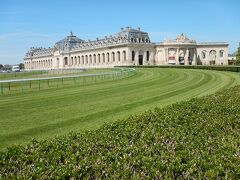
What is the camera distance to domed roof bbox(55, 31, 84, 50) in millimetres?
133750

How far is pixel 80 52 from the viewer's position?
12544cm

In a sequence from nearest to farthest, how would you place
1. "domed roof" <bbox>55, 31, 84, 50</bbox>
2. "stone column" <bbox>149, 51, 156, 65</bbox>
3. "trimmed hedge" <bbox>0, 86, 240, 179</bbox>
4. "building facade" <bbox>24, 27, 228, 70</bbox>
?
1. "trimmed hedge" <bbox>0, 86, 240, 179</bbox>
2. "building facade" <bbox>24, 27, 228, 70</bbox>
3. "stone column" <bbox>149, 51, 156, 65</bbox>
4. "domed roof" <bbox>55, 31, 84, 50</bbox>

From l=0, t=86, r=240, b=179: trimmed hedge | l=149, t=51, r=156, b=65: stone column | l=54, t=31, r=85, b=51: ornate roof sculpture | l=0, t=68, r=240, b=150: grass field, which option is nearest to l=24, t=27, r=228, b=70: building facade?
l=149, t=51, r=156, b=65: stone column

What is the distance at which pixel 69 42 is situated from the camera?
13362cm

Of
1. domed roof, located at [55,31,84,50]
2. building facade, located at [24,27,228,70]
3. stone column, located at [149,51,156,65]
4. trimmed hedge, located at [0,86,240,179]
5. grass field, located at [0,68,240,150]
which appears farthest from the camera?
domed roof, located at [55,31,84,50]

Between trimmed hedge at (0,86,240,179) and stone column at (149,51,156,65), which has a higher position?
stone column at (149,51,156,65)

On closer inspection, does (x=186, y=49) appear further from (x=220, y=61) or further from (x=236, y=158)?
(x=236, y=158)

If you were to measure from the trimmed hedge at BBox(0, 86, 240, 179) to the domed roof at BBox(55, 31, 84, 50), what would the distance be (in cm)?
12729

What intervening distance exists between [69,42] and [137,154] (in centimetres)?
13036

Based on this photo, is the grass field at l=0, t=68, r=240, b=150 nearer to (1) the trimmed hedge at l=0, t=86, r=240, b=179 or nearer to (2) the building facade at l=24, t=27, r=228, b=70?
(1) the trimmed hedge at l=0, t=86, r=240, b=179

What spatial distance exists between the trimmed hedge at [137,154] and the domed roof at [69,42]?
418 ft

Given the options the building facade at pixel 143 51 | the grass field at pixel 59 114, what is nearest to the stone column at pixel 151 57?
the building facade at pixel 143 51

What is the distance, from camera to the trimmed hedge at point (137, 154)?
5.50 m

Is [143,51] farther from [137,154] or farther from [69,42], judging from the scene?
[137,154]
